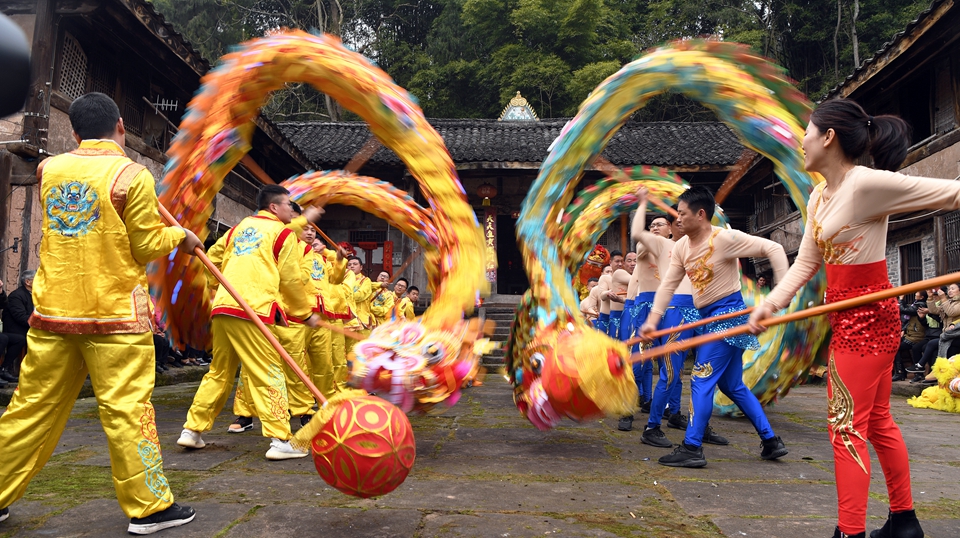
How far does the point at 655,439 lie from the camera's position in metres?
4.87

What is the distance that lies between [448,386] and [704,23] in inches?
1042

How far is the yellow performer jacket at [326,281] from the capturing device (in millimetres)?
→ 6562

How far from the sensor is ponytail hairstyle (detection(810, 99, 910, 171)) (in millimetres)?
2576

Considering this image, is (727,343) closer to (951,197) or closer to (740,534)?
(740,534)

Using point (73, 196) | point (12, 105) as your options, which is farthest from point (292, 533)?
point (12, 105)

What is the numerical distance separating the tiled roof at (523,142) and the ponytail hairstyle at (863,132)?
1295cm

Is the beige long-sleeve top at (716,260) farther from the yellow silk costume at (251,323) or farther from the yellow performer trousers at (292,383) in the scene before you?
the yellow performer trousers at (292,383)

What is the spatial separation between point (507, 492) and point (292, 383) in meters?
3.07

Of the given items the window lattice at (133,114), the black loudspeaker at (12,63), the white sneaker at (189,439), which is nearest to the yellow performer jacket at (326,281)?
the white sneaker at (189,439)

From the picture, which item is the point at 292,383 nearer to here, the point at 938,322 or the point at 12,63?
the point at 12,63

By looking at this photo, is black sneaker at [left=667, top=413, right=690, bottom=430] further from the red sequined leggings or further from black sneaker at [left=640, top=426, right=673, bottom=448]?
the red sequined leggings

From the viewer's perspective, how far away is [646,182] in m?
7.48

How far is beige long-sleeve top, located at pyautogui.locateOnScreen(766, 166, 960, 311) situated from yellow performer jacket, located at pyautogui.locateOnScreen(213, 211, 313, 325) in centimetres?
319

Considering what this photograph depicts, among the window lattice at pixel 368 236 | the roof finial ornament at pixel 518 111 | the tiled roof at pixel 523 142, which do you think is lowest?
the window lattice at pixel 368 236
